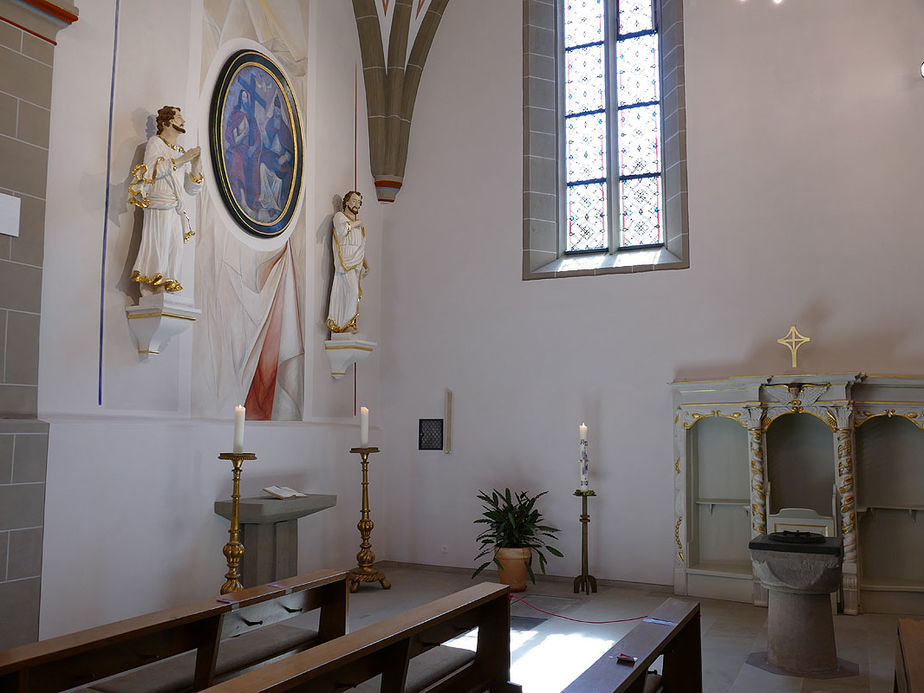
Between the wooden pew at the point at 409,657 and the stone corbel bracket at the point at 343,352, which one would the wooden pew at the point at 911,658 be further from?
the stone corbel bracket at the point at 343,352

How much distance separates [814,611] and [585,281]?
4.02 m

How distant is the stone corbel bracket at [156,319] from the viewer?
5516 millimetres

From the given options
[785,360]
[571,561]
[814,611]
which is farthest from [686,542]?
[814,611]

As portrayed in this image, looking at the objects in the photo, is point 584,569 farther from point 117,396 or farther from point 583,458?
point 117,396

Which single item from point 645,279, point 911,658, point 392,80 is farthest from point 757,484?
point 392,80

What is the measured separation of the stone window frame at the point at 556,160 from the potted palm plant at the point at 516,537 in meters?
2.28

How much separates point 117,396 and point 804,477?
5520 mm

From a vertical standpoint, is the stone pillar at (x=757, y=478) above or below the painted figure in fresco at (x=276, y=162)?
below

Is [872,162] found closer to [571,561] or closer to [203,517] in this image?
[571,561]

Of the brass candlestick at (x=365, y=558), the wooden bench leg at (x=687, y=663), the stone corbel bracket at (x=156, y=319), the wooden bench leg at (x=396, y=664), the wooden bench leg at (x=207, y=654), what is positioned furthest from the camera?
the brass candlestick at (x=365, y=558)

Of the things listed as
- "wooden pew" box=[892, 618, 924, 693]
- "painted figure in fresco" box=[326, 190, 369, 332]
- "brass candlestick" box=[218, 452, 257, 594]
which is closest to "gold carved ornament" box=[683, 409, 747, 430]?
"painted figure in fresco" box=[326, 190, 369, 332]

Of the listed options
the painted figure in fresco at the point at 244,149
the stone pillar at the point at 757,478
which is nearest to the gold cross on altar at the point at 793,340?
the stone pillar at the point at 757,478

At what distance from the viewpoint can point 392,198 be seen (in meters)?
8.98

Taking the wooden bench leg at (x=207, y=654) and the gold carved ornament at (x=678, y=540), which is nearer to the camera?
the wooden bench leg at (x=207, y=654)
